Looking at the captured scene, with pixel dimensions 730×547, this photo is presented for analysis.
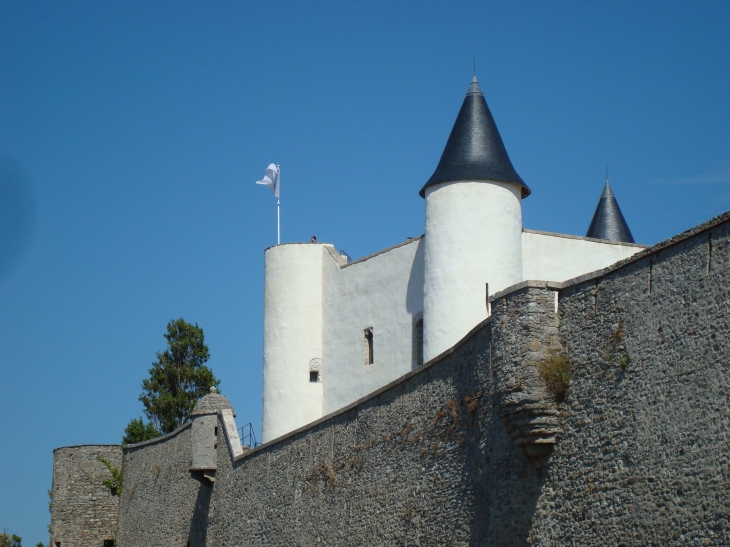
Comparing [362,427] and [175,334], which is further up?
[175,334]

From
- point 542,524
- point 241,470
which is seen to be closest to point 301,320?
point 241,470

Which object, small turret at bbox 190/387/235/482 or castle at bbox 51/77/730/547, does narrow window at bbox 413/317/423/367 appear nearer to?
castle at bbox 51/77/730/547

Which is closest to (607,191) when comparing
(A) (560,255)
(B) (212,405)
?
(A) (560,255)

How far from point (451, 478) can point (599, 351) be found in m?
4.19

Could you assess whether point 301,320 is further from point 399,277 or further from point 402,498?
point 402,498

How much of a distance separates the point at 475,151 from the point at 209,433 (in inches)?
371

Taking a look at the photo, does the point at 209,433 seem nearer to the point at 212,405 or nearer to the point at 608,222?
the point at 212,405

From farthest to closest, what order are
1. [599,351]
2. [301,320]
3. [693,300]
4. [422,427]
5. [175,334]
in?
[175,334]
[301,320]
[422,427]
[599,351]
[693,300]

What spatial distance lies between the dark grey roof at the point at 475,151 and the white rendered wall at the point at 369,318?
212cm

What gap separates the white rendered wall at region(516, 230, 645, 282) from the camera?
2884 cm

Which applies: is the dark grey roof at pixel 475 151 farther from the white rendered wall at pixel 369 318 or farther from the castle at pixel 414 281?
the white rendered wall at pixel 369 318

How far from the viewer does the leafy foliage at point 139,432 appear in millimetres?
40812

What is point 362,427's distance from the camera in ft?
70.3

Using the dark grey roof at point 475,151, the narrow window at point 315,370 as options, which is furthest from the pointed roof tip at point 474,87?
the narrow window at point 315,370
